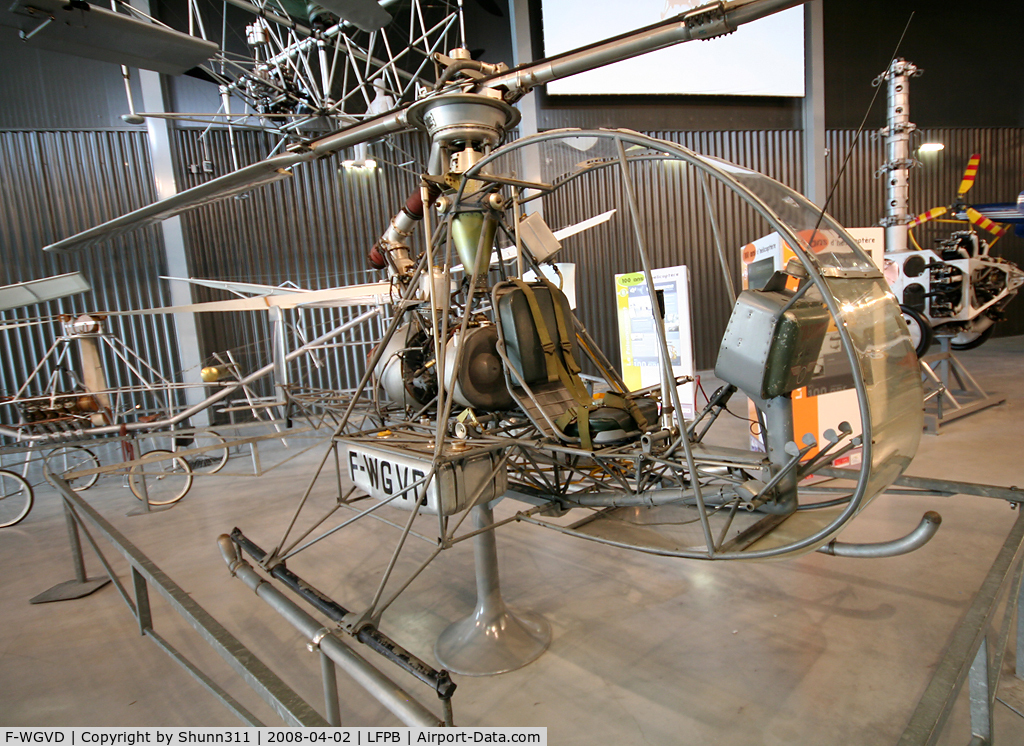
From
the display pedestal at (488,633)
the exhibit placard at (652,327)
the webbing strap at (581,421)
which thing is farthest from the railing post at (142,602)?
the exhibit placard at (652,327)

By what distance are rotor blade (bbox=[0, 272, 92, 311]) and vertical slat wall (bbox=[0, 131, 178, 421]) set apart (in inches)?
115

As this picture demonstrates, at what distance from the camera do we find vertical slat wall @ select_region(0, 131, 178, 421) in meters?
8.70

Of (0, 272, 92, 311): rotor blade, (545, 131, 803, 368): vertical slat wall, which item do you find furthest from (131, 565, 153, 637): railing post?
(545, 131, 803, 368): vertical slat wall

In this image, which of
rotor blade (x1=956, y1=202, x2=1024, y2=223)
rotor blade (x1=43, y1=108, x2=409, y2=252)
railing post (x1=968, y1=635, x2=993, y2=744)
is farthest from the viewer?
rotor blade (x1=956, y1=202, x2=1024, y2=223)

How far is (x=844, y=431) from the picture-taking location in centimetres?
202

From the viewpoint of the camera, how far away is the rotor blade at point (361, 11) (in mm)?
3955

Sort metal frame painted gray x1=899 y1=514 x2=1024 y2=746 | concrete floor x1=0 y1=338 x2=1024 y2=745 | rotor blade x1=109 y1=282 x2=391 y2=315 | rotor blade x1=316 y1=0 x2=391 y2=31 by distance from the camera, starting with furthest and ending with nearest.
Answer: rotor blade x1=109 y1=282 x2=391 y2=315 → rotor blade x1=316 y1=0 x2=391 y2=31 → concrete floor x1=0 y1=338 x2=1024 y2=745 → metal frame painted gray x1=899 y1=514 x2=1024 y2=746

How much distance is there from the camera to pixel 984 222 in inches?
414

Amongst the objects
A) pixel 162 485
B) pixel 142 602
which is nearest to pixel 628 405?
pixel 142 602

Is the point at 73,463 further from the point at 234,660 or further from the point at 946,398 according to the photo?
the point at 946,398

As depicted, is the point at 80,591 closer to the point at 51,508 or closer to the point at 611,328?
the point at 51,508

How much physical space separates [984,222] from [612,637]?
12.3 metres

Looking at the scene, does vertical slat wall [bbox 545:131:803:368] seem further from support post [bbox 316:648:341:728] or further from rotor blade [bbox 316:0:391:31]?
support post [bbox 316:648:341:728]

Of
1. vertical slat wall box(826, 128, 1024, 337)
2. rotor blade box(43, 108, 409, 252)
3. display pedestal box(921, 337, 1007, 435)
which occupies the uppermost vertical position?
vertical slat wall box(826, 128, 1024, 337)
